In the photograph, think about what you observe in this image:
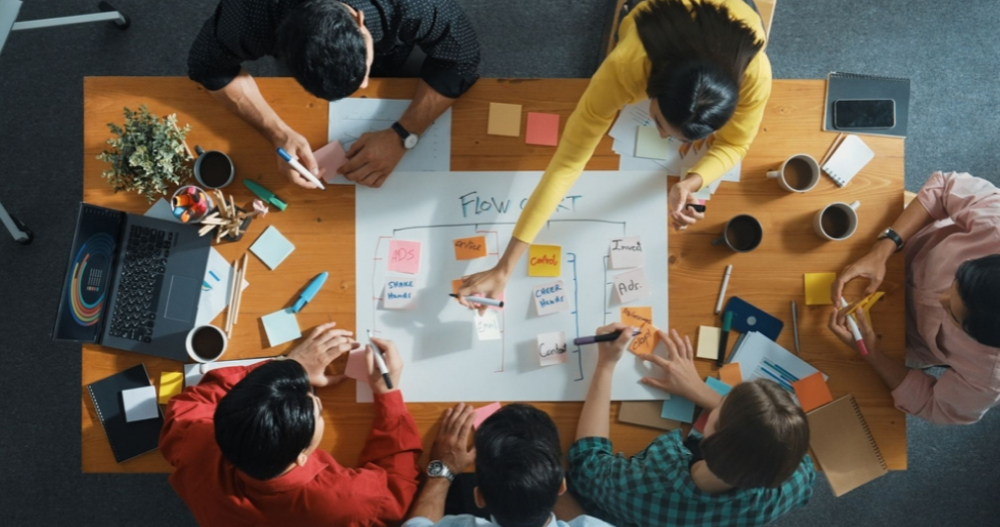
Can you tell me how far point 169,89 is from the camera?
1.46 meters

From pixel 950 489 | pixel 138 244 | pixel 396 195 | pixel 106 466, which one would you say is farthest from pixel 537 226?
pixel 950 489

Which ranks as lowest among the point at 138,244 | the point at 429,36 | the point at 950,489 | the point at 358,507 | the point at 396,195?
the point at 950,489

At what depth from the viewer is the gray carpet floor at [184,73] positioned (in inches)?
81.0

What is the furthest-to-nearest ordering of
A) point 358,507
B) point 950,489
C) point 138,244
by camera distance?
point 950,489 < point 138,244 < point 358,507

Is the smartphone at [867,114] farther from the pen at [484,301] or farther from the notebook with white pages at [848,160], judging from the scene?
the pen at [484,301]

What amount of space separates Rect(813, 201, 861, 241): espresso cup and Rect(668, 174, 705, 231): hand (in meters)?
0.28

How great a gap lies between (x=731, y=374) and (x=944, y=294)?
0.52m

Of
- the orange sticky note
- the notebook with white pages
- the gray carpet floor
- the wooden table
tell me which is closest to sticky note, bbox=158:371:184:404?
the wooden table

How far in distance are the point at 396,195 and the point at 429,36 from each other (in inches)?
14.4

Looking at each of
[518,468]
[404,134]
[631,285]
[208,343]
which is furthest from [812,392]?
[208,343]

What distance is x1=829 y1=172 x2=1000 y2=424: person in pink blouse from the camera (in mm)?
1340

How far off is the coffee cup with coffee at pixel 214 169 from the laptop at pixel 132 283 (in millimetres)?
113

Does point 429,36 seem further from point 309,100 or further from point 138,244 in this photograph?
point 138,244

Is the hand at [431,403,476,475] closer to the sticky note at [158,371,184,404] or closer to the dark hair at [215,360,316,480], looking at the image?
the dark hair at [215,360,316,480]
